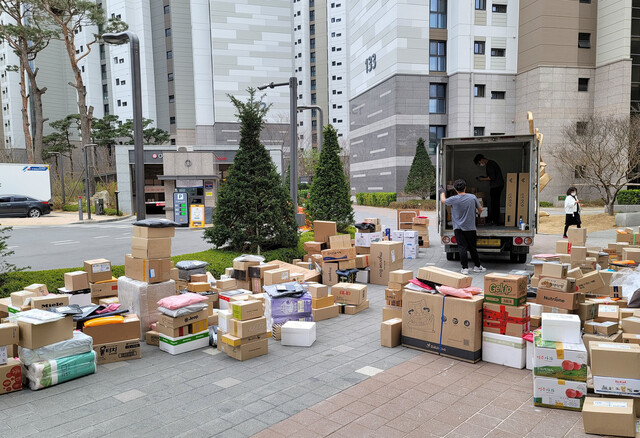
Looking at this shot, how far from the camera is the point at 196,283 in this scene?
23.5 ft

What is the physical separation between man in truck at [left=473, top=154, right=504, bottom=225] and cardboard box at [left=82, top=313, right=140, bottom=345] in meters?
8.90

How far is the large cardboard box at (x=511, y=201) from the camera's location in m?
11.5

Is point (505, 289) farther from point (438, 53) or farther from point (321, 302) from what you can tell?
point (438, 53)

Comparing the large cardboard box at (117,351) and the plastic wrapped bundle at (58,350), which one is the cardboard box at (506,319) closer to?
the large cardboard box at (117,351)

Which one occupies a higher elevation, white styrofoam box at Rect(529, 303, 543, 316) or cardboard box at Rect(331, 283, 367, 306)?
white styrofoam box at Rect(529, 303, 543, 316)

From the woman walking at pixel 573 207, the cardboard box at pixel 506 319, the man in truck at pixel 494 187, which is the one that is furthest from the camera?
the woman walking at pixel 573 207

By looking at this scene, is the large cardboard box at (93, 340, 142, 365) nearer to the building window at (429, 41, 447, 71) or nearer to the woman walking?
the woman walking

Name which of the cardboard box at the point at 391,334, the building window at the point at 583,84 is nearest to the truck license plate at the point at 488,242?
the cardboard box at the point at 391,334

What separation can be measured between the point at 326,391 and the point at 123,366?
8.12 feet

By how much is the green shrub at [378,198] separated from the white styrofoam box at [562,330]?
3150 cm

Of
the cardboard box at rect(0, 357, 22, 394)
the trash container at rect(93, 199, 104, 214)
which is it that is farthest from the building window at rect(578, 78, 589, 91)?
the cardboard box at rect(0, 357, 22, 394)

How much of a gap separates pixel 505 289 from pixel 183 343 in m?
3.92

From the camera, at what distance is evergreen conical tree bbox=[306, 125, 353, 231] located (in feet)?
45.2

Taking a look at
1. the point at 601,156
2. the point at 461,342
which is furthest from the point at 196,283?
the point at 601,156
